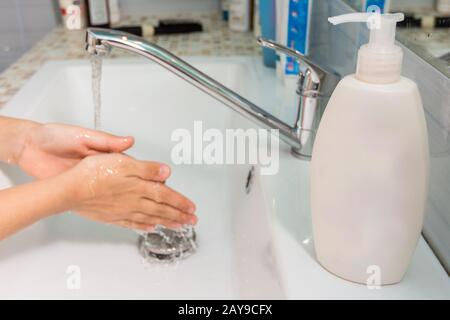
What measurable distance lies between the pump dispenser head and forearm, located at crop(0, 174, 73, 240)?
311 millimetres

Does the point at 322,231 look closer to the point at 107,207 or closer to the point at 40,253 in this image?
the point at 107,207

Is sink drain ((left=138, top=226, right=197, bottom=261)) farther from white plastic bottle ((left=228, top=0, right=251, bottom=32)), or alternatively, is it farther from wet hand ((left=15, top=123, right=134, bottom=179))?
white plastic bottle ((left=228, top=0, right=251, bottom=32))

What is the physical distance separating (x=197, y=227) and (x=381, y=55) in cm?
47

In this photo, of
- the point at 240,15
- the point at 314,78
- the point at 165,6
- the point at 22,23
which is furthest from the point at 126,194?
the point at 22,23

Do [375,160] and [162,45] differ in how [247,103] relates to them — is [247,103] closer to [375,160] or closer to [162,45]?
[375,160]

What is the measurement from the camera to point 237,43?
107 cm

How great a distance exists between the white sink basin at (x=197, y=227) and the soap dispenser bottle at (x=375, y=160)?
0.14 ft

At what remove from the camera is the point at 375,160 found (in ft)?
1.03

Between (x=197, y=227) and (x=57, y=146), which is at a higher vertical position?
(x=57, y=146)

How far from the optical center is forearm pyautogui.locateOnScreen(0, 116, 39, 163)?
593 millimetres

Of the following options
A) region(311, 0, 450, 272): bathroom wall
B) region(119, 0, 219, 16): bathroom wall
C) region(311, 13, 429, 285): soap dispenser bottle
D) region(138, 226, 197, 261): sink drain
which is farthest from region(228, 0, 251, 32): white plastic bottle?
region(311, 13, 429, 285): soap dispenser bottle

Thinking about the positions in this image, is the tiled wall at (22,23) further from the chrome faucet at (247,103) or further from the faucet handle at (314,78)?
the faucet handle at (314,78)

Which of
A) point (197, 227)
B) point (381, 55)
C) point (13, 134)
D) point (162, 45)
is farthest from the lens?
point (162, 45)

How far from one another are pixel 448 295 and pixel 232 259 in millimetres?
327
